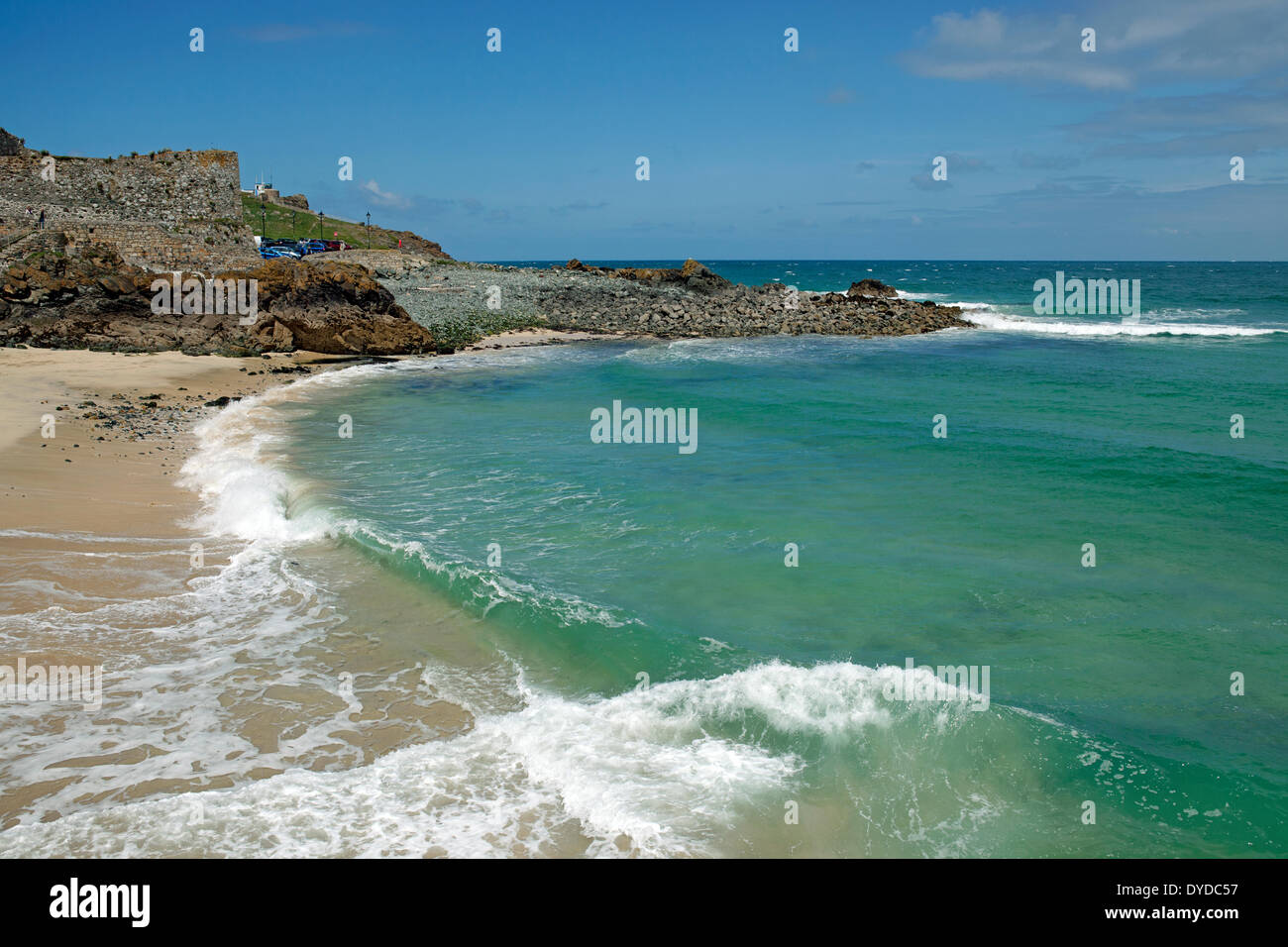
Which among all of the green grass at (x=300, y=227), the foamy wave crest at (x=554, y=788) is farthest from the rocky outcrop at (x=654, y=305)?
the foamy wave crest at (x=554, y=788)

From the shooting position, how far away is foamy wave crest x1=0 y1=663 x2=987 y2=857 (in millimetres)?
5391

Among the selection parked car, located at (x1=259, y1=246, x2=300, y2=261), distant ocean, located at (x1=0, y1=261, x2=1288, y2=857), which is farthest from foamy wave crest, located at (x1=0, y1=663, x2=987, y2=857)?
parked car, located at (x1=259, y1=246, x2=300, y2=261)

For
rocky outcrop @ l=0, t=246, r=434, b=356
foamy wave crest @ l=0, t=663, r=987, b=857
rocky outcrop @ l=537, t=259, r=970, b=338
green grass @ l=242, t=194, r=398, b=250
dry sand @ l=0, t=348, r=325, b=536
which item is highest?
green grass @ l=242, t=194, r=398, b=250

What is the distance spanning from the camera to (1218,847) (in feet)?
18.9

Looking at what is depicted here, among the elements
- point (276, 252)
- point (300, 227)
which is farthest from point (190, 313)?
point (300, 227)

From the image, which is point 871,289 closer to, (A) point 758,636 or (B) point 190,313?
(B) point 190,313

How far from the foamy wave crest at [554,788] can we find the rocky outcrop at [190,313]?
985 inches

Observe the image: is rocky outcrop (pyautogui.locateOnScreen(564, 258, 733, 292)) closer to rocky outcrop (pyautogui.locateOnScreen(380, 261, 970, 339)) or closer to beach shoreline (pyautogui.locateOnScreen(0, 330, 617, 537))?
rocky outcrop (pyautogui.locateOnScreen(380, 261, 970, 339))

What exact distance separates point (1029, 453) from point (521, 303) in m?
33.3

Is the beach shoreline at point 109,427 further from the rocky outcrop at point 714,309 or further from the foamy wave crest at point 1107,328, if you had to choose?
the foamy wave crest at point 1107,328

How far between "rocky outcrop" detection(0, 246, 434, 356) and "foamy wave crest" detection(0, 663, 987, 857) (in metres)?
25.0

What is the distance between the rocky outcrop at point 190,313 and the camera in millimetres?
26078
